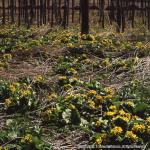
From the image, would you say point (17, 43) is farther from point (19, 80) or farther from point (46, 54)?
point (19, 80)

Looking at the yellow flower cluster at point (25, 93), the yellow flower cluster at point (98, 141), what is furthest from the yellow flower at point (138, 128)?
the yellow flower cluster at point (25, 93)

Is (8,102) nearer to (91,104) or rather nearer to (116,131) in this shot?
(91,104)

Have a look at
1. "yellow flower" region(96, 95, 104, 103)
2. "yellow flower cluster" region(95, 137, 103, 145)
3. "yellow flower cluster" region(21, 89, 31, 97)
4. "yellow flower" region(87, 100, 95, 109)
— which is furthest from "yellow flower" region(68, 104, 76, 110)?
"yellow flower cluster" region(95, 137, 103, 145)

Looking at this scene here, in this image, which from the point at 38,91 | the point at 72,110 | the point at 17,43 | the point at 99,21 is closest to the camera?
the point at 72,110

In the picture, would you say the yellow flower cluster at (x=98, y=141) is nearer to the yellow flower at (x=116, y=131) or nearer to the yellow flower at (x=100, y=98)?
the yellow flower at (x=116, y=131)

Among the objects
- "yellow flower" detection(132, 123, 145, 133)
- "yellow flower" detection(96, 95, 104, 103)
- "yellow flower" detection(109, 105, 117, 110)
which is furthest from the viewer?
"yellow flower" detection(96, 95, 104, 103)

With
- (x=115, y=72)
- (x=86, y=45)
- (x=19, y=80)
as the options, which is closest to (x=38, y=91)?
(x=19, y=80)

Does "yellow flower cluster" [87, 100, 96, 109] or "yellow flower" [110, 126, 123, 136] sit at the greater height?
"yellow flower cluster" [87, 100, 96, 109]

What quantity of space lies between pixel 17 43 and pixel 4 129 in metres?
4.88

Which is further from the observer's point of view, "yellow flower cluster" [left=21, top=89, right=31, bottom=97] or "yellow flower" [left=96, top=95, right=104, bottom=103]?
"yellow flower cluster" [left=21, top=89, right=31, bottom=97]

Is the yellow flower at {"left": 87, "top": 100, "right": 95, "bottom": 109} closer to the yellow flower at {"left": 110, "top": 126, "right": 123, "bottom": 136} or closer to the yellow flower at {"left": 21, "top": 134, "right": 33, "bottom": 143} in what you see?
the yellow flower at {"left": 110, "top": 126, "right": 123, "bottom": 136}

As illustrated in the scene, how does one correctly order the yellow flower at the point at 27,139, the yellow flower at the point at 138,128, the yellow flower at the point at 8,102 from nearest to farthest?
the yellow flower at the point at 27,139 → the yellow flower at the point at 138,128 → the yellow flower at the point at 8,102

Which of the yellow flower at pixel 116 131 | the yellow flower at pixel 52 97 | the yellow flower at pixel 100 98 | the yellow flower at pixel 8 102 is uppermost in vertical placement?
the yellow flower at pixel 100 98

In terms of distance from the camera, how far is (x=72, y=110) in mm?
4703
